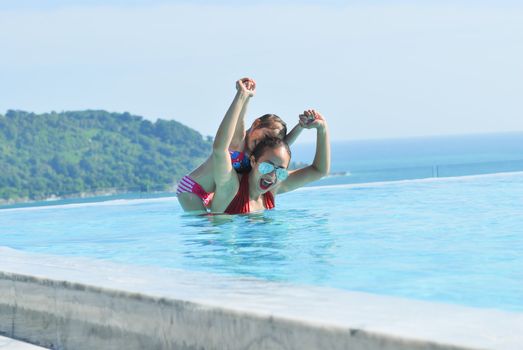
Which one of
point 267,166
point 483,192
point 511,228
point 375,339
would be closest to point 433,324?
point 375,339

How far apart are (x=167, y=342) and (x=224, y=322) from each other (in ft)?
0.85

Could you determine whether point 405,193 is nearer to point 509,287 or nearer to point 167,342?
point 509,287

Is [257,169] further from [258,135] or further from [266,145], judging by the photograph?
[258,135]

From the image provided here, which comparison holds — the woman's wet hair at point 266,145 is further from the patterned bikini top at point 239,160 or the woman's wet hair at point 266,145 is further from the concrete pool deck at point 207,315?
the concrete pool deck at point 207,315

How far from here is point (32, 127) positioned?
94.6 m

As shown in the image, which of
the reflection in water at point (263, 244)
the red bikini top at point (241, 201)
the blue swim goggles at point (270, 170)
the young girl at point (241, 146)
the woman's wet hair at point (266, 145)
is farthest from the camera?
the red bikini top at point (241, 201)

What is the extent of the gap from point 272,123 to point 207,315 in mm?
3723

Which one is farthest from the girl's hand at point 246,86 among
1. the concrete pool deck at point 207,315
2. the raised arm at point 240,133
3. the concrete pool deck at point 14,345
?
the concrete pool deck at point 14,345

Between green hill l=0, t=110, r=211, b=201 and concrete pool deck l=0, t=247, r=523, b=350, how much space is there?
224ft

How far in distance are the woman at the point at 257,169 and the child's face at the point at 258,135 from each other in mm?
40

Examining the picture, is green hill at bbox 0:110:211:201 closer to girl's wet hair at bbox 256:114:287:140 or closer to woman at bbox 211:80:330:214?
woman at bbox 211:80:330:214

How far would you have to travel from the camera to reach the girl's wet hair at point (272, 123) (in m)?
5.82

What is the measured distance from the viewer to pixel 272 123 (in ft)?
19.2

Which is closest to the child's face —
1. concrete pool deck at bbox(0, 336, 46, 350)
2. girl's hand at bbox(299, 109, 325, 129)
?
girl's hand at bbox(299, 109, 325, 129)
